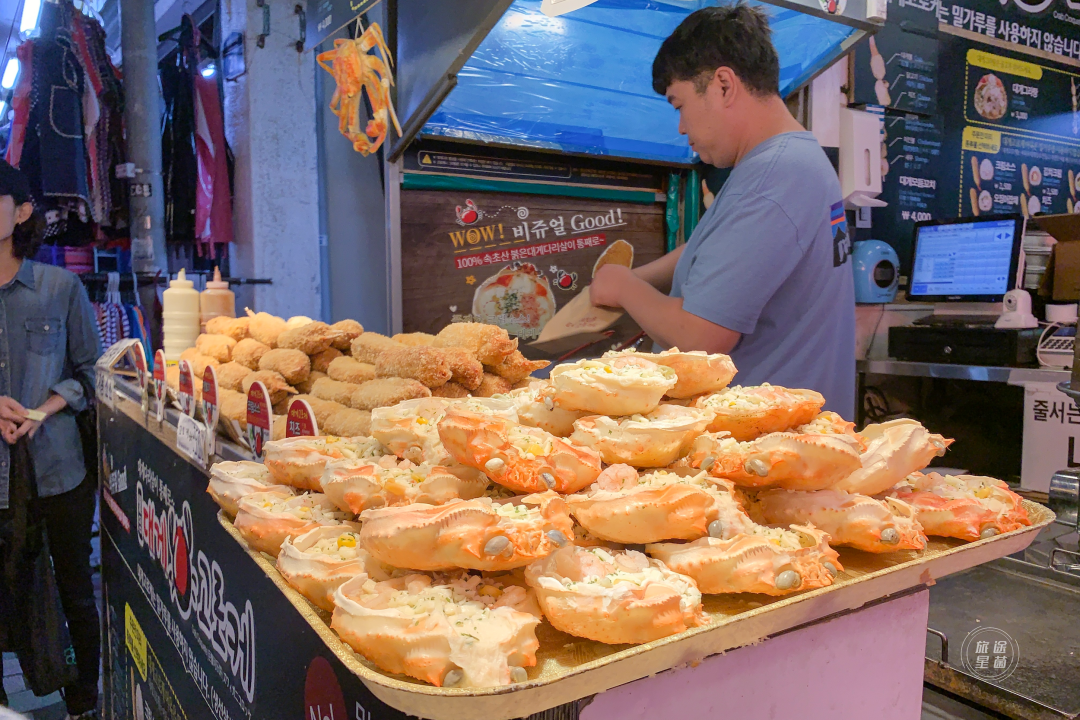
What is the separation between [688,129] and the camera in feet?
6.87

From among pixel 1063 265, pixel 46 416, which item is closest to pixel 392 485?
pixel 46 416

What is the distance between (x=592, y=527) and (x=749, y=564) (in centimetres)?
17

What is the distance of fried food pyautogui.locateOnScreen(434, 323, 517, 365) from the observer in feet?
5.20

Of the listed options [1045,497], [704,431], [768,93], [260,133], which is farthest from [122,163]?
[1045,497]

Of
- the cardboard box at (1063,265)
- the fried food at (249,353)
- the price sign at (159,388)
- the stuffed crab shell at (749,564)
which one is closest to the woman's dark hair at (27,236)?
the price sign at (159,388)

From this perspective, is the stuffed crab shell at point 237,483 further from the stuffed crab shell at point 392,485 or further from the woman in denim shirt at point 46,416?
the woman in denim shirt at point 46,416

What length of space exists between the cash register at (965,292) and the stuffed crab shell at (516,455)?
3.81m

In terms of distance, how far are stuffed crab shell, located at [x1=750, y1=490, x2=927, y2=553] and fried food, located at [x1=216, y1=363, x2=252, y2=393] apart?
1.54 m

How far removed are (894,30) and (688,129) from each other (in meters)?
3.43

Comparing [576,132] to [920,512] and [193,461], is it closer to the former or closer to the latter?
[193,461]

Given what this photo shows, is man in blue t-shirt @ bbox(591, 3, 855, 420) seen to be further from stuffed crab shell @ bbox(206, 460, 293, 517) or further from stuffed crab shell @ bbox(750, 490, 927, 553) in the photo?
stuffed crab shell @ bbox(206, 460, 293, 517)

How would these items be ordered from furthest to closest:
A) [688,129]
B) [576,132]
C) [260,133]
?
[260,133]
[576,132]
[688,129]

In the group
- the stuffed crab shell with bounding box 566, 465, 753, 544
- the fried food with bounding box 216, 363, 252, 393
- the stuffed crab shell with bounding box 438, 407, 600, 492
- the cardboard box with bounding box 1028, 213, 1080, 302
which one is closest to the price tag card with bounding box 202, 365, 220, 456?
the fried food with bounding box 216, 363, 252, 393

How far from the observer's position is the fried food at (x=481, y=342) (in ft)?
5.20
